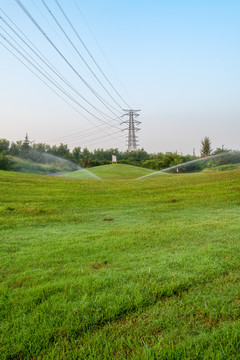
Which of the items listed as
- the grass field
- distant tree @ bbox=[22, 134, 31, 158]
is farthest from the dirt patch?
distant tree @ bbox=[22, 134, 31, 158]

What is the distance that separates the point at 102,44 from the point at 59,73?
8974 mm

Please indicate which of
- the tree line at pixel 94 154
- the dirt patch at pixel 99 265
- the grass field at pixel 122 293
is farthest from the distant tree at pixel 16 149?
the dirt patch at pixel 99 265

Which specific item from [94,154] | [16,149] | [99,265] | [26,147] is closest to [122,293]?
[99,265]

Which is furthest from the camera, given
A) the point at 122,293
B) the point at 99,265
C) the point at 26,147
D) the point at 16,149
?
the point at 26,147

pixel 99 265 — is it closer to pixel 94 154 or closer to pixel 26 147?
pixel 26 147

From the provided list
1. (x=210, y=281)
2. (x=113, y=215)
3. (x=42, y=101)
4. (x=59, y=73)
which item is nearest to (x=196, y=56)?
(x=59, y=73)

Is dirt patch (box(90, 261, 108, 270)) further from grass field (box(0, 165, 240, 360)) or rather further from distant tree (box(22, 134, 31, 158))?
distant tree (box(22, 134, 31, 158))

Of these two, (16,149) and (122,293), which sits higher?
(16,149)

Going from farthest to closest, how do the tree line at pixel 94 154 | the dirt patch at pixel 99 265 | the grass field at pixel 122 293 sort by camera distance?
the tree line at pixel 94 154, the dirt patch at pixel 99 265, the grass field at pixel 122 293

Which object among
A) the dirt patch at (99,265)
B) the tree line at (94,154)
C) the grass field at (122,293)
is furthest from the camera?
the tree line at (94,154)

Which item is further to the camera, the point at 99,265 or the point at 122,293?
the point at 99,265

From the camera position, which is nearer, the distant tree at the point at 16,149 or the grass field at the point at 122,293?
the grass field at the point at 122,293

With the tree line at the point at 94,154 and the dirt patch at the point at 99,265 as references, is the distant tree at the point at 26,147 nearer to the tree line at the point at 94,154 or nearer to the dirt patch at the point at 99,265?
the tree line at the point at 94,154

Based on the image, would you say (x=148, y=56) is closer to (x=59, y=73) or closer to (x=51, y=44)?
(x=59, y=73)
